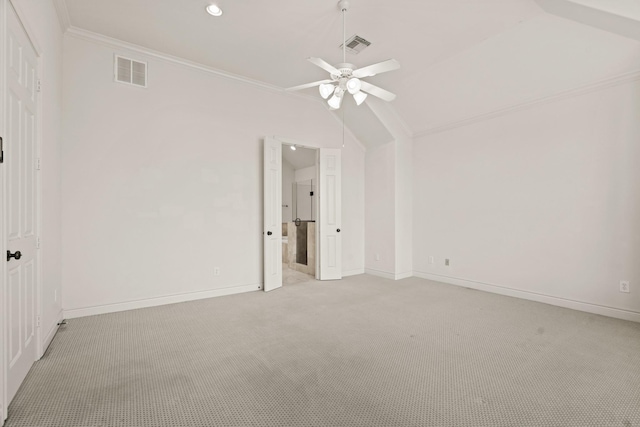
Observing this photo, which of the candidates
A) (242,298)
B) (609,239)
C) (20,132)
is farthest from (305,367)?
(609,239)

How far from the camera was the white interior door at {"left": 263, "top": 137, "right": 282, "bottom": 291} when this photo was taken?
462cm

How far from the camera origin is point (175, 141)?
4043mm

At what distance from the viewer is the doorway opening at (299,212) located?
604 cm

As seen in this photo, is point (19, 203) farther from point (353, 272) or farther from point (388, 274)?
point (388, 274)

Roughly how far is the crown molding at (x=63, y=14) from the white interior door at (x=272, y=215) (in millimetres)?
2525

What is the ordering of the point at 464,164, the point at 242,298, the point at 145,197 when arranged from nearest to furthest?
the point at 145,197 → the point at 242,298 → the point at 464,164

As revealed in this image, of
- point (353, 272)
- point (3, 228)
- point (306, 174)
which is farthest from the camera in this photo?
point (306, 174)

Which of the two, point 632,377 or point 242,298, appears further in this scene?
point 242,298

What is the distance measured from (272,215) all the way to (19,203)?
298cm

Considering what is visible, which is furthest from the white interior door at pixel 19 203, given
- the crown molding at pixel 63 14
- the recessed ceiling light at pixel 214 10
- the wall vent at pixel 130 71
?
the recessed ceiling light at pixel 214 10

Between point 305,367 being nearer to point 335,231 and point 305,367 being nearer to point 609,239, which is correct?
point 335,231

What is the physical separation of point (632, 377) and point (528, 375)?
0.74m

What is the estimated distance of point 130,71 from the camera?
3752 millimetres

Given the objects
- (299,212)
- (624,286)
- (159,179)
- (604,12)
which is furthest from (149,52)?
(624,286)
